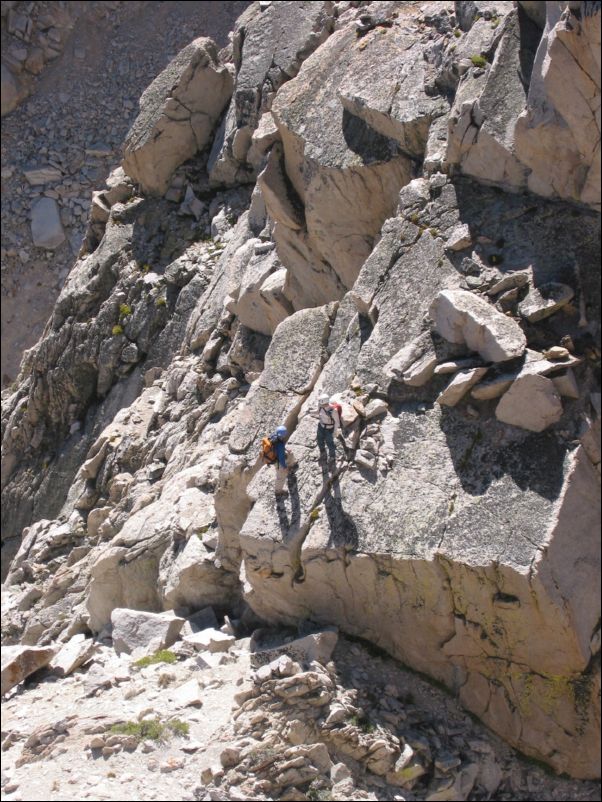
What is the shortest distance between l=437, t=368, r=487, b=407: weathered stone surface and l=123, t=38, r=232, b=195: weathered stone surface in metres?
20.1

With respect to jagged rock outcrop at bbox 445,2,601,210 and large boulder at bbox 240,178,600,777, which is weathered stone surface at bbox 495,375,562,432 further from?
jagged rock outcrop at bbox 445,2,601,210

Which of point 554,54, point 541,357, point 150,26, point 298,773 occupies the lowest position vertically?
point 298,773

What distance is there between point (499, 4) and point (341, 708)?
524 inches

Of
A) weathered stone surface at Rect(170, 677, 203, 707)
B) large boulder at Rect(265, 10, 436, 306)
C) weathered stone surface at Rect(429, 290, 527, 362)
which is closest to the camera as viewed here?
weathered stone surface at Rect(429, 290, 527, 362)

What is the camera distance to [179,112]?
105 ft

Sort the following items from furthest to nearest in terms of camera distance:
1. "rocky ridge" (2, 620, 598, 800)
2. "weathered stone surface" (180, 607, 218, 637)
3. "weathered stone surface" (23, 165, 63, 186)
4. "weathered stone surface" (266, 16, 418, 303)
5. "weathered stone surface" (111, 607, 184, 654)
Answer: "weathered stone surface" (23, 165, 63, 186), "weathered stone surface" (266, 16, 418, 303), "weathered stone surface" (180, 607, 218, 637), "weathered stone surface" (111, 607, 184, 654), "rocky ridge" (2, 620, 598, 800)

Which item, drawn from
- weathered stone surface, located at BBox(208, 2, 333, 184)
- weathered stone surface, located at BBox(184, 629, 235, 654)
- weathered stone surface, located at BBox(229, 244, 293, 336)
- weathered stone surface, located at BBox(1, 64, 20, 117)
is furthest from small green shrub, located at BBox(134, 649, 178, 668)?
weathered stone surface, located at BBox(1, 64, 20, 117)

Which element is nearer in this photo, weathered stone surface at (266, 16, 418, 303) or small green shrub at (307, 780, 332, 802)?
small green shrub at (307, 780, 332, 802)

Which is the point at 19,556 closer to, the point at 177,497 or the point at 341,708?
the point at 177,497

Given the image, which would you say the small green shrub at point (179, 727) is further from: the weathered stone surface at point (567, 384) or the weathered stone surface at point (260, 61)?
the weathered stone surface at point (260, 61)

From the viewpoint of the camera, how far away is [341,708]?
13.9 m

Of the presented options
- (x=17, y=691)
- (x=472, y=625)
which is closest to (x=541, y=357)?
(x=472, y=625)

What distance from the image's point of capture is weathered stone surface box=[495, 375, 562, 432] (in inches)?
547

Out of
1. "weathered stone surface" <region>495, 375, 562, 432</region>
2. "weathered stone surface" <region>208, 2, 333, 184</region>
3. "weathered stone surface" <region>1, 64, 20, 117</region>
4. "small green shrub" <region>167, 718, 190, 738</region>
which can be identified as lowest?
"small green shrub" <region>167, 718, 190, 738</region>
